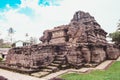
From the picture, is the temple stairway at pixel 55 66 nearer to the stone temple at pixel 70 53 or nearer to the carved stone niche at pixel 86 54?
the stone temple at pixel 70 53

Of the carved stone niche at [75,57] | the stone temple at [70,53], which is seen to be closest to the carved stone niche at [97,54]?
the stone temple at [70,53]

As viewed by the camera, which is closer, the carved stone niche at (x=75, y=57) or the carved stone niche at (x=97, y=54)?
the carved stone niche at (x=75, y=57)

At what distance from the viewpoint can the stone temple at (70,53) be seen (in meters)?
13.4

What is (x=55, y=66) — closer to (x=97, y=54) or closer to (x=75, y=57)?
(x=75, y=57)

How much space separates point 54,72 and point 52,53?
272 cm

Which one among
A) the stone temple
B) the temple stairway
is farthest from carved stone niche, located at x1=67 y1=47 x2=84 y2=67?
the temple stairway

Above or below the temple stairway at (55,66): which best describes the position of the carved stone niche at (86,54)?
above

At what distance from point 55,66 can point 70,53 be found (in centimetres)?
175

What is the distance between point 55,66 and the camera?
13.1m

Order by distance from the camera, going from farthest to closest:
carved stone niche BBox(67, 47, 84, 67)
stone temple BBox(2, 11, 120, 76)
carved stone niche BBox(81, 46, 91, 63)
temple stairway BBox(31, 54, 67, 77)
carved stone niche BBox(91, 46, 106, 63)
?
carved stone niche BBox(91, 46, 106, 63) < carved stone niche BBox(81, 46, 91, 63) < carved stone niche BBox(67, 47, 84, 67) < stone temple BBox(2, 11, 120, 76) < temple stairway BBox(31, 54, 67, 77)

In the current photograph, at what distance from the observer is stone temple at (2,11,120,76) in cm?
1345

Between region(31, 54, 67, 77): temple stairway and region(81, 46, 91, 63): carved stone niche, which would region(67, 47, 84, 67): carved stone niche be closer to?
region(81, 46, 91, 63): carved stone niche

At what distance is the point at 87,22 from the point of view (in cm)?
1862

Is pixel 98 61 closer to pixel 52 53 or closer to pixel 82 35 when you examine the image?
pixel 82 35
